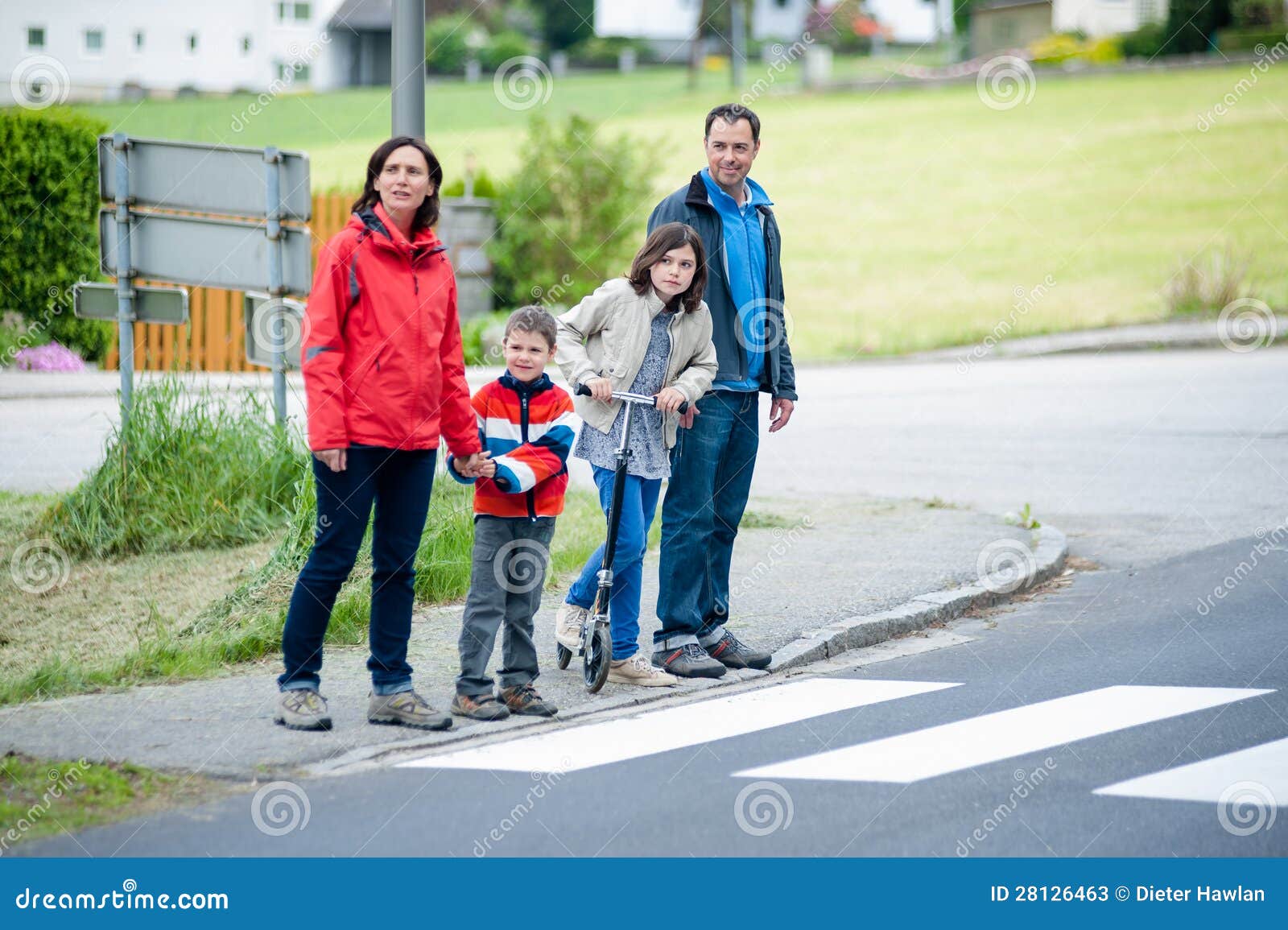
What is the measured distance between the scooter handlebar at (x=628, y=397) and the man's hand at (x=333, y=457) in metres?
1.12

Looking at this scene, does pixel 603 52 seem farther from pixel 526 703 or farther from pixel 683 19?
pixel 526 703

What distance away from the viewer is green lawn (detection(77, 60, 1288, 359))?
98.7 feet

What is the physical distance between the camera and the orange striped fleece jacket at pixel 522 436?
19.6 feet

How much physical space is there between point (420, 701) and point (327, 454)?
1.03m

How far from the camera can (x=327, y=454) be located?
5469 mm

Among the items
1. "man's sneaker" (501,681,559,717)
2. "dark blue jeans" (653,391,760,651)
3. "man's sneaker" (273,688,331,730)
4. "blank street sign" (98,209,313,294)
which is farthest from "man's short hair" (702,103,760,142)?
"blank street sign" (98,209,313,294)

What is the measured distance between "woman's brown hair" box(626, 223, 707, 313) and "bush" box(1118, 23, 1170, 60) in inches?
2145

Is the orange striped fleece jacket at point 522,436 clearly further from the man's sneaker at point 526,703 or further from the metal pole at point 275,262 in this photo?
the metal pole at point 275,262

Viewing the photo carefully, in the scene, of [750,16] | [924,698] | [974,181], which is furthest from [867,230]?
[750,16]

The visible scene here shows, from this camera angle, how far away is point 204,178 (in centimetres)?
959

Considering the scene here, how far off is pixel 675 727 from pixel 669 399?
1308 millimetres

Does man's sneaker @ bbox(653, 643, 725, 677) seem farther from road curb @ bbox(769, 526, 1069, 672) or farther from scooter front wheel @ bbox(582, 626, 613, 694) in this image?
scooter front wheel @ bbox(582, 626, 613, 694)

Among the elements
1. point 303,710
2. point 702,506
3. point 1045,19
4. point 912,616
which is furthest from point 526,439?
point 1045,19

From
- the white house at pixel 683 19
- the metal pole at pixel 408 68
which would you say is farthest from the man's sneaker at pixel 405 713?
the white house at pixel 683 19
